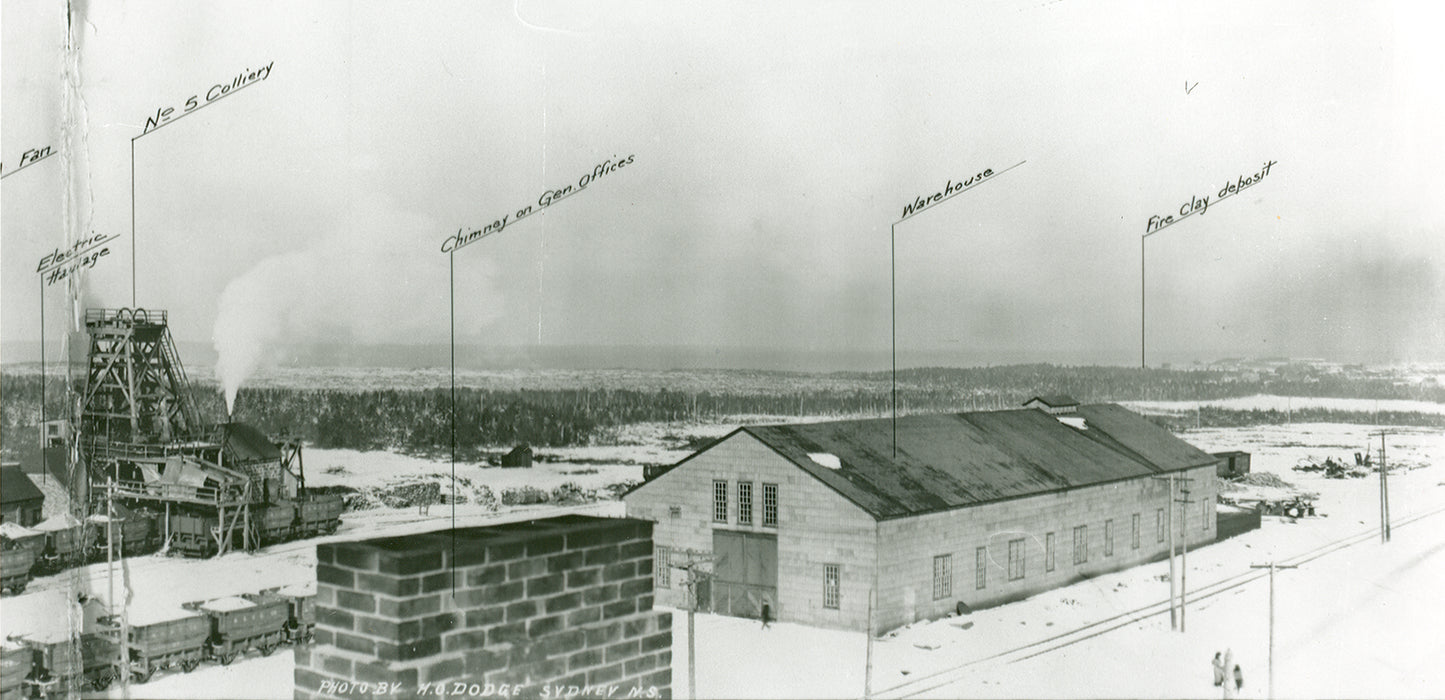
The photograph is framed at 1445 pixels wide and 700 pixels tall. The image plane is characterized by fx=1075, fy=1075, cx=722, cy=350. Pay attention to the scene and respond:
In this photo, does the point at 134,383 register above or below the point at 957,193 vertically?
below

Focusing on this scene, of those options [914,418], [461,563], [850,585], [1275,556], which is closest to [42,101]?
[461,563]

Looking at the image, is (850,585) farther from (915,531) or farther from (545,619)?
(545,619)

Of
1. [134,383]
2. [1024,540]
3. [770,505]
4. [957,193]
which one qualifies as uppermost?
[957,193]

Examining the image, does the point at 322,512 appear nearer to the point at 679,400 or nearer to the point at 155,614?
the point at 155,614

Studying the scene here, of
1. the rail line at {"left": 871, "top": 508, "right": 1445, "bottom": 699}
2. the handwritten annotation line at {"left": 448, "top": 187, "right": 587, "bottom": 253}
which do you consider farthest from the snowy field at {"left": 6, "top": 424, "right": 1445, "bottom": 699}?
the handwritten annotation line at {"left": 448, "top": 187, "right": 587, "bottom": 253}

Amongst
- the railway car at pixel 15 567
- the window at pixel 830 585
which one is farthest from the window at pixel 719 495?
the railway car at pixel 15 567

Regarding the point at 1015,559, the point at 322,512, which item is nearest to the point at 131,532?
the point at 322,512

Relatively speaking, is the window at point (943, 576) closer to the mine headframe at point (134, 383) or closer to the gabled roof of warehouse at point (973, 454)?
the gabled roof of warehouse at point (973, 454)
